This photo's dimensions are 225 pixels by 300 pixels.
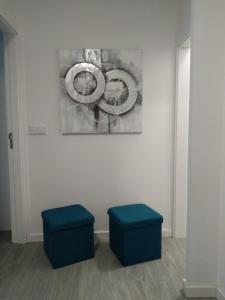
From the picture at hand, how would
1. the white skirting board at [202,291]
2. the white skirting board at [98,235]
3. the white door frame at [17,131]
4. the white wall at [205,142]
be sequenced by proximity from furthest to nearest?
the white skirting board at [98,235] < the white door frame at [17,131] < the white skirting board at [202,291] < the white wall at [205,142]

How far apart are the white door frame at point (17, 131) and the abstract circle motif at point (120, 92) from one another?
799 millimetres

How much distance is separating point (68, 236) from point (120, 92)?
1.45 meters

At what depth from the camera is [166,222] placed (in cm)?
303

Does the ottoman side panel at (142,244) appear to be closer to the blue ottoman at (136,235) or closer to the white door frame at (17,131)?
the blue ottoman at (136,235)

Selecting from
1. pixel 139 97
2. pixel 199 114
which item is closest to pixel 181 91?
pixel 139 97

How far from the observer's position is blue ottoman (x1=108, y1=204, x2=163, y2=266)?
2.41 meters

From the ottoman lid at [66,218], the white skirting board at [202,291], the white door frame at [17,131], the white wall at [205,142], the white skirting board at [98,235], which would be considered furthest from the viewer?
the white skirting board at [98,235]

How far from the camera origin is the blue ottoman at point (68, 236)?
2.39m

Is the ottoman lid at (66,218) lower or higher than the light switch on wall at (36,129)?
lower

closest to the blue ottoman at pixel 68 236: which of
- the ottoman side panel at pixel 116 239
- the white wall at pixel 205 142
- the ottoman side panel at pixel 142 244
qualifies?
the ottoman side panel at pixel 116 239

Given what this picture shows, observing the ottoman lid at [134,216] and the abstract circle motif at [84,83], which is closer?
the ottoman lid at [134,216]

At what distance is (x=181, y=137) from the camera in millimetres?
2902

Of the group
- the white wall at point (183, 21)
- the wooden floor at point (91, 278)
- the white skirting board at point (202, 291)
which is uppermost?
the white wall at point (183, 21)

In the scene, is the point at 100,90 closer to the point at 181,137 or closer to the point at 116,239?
the point at 181,137
